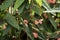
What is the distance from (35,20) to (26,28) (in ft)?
0.37

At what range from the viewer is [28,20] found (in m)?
1.43

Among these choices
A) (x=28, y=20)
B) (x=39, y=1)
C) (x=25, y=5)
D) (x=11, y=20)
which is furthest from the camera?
(x=28, y=20)

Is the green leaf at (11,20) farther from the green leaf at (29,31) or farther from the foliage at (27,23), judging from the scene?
the green leaf at (29,31)

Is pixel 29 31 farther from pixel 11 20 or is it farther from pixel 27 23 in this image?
pixel 11 20

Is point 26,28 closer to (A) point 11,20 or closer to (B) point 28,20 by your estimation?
(B) point 28,20

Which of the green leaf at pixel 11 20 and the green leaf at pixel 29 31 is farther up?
the green leaf at pixel 11 20

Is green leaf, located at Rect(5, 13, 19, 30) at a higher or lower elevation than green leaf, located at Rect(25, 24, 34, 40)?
higher

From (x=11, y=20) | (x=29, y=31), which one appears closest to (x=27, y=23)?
(x=29, y=31)

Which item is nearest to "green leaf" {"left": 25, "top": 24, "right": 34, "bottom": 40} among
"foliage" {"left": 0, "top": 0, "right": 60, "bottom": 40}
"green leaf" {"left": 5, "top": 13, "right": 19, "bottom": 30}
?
"foliage" {"left": 0, "top": 0, "right": 60, "bottom": 40}

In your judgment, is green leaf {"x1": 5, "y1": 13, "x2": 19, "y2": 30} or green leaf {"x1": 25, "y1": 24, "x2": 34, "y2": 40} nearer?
green leaf {"x1": 5, "y1": 13, "x2": 19, "y2": 30}

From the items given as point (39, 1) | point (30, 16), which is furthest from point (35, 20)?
point (39, 1)

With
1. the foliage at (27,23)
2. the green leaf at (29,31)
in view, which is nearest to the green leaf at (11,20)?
the foliage at (27,23)

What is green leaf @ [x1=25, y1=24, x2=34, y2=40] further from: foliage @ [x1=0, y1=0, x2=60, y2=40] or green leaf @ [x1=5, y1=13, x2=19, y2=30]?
green leaf @ [x1=5, y1=13, x2=19, y2=30]

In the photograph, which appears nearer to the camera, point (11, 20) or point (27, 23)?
point (11, 20)
